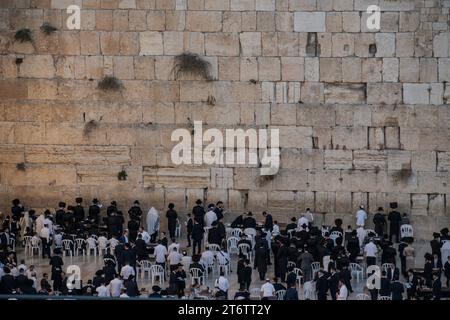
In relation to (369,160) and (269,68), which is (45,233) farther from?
(369,160)

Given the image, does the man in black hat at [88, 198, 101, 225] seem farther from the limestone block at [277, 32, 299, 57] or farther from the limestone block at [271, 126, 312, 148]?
the limestone block at [277, 32, 299, 57]

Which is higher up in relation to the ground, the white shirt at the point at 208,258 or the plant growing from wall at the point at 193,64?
the plant growing from wall at the point at 193,64

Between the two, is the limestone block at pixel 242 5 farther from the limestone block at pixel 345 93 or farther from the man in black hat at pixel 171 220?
the man in black hat at pixel 171 220

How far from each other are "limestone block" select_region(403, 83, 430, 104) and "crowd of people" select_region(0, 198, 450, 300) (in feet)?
8.44

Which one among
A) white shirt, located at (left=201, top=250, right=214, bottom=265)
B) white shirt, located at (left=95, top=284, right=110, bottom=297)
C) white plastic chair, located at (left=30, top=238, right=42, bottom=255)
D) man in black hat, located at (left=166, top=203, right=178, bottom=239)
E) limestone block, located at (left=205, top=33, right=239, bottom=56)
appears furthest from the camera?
limestone block, located at (left=205, top=33, right=239, bottom=56)

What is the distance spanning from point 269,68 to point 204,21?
1.98 metres

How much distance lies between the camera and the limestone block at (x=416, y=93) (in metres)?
37.6

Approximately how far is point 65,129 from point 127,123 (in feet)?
5.17

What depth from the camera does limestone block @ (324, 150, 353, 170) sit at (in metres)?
38.0

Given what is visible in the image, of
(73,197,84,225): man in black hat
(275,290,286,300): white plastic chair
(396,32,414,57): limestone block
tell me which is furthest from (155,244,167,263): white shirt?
(396,32,414,57): limestone block

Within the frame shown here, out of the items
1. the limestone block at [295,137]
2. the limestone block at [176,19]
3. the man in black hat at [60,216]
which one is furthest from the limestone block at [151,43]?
the man in black hat at [60,216]

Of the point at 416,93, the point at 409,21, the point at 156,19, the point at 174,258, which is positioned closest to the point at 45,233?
the point at 174,258

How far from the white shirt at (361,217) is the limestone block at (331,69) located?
10.8 ft

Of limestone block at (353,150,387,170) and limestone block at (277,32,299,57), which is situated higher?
limestone block at (277,32,299,57)
